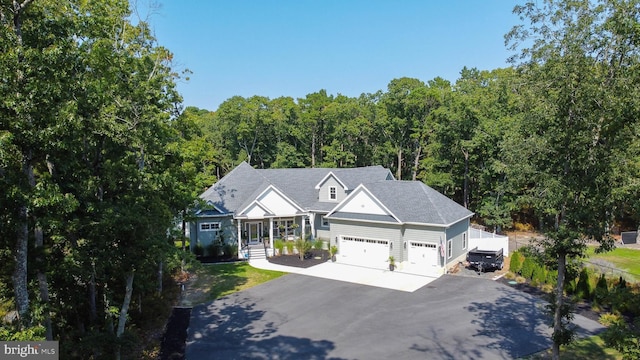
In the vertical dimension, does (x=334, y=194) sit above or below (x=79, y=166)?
below

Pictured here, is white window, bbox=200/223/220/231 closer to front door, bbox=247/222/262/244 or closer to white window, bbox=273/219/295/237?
front door, bbox=247/222/262/244

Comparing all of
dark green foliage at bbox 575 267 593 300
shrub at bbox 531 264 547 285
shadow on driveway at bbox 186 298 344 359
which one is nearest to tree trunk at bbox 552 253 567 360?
shadow on driveway at bbox 186 298 344 359

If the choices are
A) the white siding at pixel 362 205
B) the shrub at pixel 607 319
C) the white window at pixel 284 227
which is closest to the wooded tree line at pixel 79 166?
the white siding at pixel 362 205

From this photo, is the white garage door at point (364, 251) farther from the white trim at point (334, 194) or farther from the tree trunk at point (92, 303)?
the tree trunk at point (92, 303)

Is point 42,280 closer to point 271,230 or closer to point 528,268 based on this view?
point 271,230

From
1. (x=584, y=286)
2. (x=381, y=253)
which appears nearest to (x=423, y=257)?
(x=381, y=253)

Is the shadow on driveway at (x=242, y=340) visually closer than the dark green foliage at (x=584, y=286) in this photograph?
Yes

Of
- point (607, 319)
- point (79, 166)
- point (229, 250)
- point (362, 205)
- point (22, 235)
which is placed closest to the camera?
point (22, 235)
